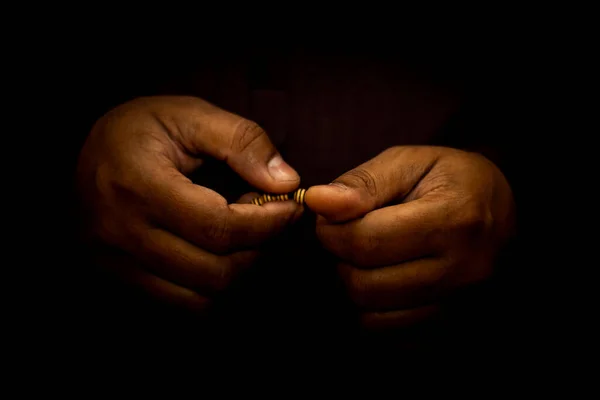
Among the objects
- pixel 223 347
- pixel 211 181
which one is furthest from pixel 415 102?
pixel 223 347

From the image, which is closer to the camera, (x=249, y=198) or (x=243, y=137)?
(x=243, y=137)

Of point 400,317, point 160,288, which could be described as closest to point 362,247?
point 400,317

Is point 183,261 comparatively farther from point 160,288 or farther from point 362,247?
point 362,247

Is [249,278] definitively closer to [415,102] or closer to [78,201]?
[78,201]

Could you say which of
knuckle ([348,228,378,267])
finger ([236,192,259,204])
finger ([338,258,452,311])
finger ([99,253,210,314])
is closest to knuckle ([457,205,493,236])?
finger ([338,258,452,311])

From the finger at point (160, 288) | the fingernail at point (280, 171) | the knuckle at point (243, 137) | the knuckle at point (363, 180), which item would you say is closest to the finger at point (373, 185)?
the knuckle at point (363, 180)

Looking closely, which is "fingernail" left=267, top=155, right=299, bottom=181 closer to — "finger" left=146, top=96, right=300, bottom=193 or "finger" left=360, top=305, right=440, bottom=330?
"finger" left=146, top=96, right=300, bottom=193

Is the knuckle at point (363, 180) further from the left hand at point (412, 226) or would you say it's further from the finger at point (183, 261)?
the finger at point (183, 261)
